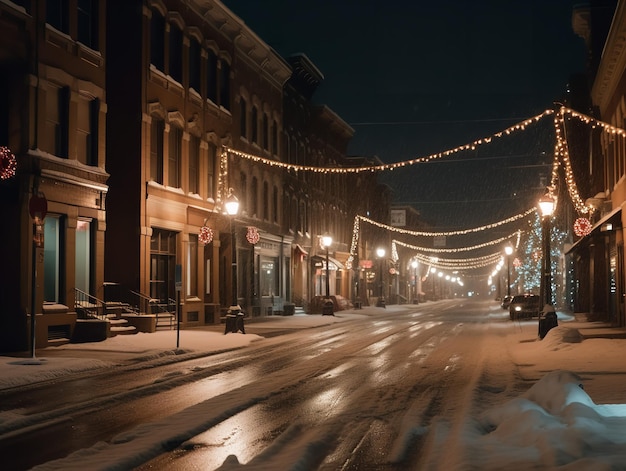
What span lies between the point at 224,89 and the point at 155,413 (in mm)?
28494

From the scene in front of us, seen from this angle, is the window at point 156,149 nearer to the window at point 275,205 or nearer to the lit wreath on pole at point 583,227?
the lit wreath on pole at point 583,227

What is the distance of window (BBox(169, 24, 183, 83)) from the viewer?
3281cm

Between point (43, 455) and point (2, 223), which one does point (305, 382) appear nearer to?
point (43, 455)

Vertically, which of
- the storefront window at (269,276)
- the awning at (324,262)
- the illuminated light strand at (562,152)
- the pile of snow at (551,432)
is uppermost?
the illuminated light strand at (562,152)

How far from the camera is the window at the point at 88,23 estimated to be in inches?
1011

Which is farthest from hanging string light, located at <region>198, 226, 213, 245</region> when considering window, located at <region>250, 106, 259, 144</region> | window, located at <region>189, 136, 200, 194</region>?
window, located at <region>250, 106, 259, 144</region>

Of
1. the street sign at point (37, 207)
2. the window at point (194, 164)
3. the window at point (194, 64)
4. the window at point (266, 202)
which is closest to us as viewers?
the street sign at point (37, 207)

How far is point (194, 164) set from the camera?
34.6 metres

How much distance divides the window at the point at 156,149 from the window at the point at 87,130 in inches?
187

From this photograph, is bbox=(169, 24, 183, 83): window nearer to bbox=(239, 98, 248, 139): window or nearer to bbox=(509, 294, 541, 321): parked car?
bbox=(239, 98, 248, 139): window

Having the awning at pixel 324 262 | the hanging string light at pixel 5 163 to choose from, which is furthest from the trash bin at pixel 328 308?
the hanging string light at pixel 5 163

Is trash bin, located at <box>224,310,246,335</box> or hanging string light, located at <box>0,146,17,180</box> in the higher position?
hanging string light, located at <box>0,146,17,180</box>

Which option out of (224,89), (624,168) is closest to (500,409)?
(624,168)

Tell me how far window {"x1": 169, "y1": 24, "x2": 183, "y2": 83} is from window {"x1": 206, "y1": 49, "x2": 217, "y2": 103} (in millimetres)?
3161
